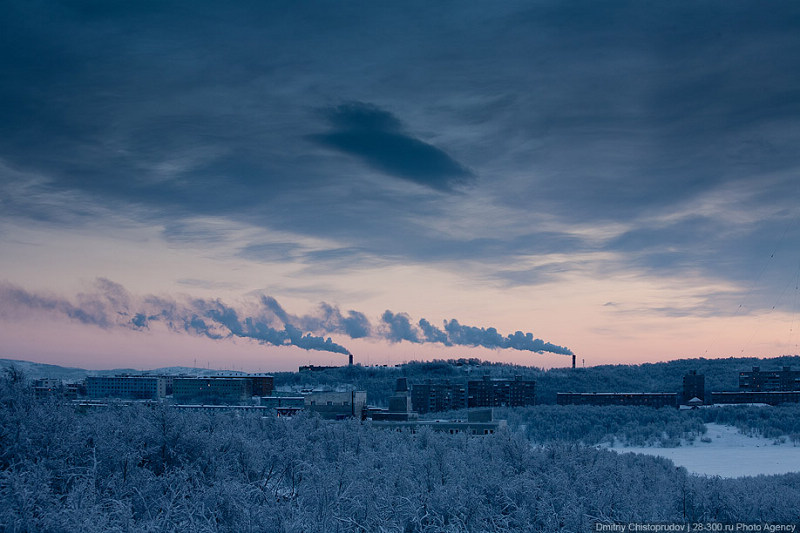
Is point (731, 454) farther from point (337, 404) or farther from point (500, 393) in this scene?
point (500, 393)

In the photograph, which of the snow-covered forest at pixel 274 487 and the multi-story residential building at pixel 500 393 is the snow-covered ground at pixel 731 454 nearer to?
the snow-covered forest at pixel 274 487

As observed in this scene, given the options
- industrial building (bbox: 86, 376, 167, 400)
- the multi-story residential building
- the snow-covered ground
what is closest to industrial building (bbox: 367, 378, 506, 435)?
the snow-covered ground

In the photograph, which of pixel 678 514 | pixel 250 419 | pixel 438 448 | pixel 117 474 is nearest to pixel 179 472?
pixel 117 474

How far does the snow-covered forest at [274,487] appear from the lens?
2227 centimetres

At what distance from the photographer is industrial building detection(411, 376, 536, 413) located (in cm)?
17150

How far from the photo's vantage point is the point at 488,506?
1143 inches

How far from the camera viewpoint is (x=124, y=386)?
186 metres

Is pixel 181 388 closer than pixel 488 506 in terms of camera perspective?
No

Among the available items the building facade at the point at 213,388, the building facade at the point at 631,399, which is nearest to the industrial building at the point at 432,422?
the building facade at the point at 213,388

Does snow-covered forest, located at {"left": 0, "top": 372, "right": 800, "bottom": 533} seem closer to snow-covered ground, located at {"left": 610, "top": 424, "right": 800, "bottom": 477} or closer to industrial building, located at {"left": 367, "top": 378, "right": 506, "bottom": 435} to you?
industrial building, located at {"left": 367, "top": 378, "right": 506, "bottom": 435}

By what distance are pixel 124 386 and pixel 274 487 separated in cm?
17081

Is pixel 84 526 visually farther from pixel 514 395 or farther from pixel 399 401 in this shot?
pixel 514 395

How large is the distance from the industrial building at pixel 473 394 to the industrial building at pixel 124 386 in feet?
233

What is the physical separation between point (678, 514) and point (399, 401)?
2497 inches
